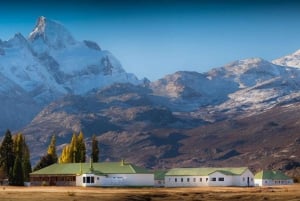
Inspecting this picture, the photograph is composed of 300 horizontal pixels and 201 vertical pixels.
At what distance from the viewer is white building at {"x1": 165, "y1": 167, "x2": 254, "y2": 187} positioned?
7160 inches

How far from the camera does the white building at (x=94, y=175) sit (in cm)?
16575

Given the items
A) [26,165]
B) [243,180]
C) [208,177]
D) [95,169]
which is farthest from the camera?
[26,165]

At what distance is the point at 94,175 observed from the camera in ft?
543

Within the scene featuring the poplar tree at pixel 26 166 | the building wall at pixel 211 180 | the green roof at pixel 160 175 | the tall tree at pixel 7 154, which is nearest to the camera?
the building wall at pixel 211 180

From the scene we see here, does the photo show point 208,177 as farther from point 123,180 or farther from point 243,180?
point 123,180

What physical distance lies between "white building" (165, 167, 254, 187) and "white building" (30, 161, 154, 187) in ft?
56.2

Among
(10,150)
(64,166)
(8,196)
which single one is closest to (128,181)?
(64,166)

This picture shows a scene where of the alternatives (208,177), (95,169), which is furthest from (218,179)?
(95,169)

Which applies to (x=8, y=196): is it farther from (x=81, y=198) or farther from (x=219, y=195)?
(x=219, y=195)

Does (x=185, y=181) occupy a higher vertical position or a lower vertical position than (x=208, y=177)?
lower

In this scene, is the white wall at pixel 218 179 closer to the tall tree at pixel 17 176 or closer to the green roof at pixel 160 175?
the green roof at pixel 160 175

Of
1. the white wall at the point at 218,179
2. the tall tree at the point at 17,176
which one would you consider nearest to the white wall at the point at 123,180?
the tall tree at the point at 17,176

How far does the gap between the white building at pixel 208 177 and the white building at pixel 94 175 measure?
1714cm

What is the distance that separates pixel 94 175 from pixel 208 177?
111 feet
